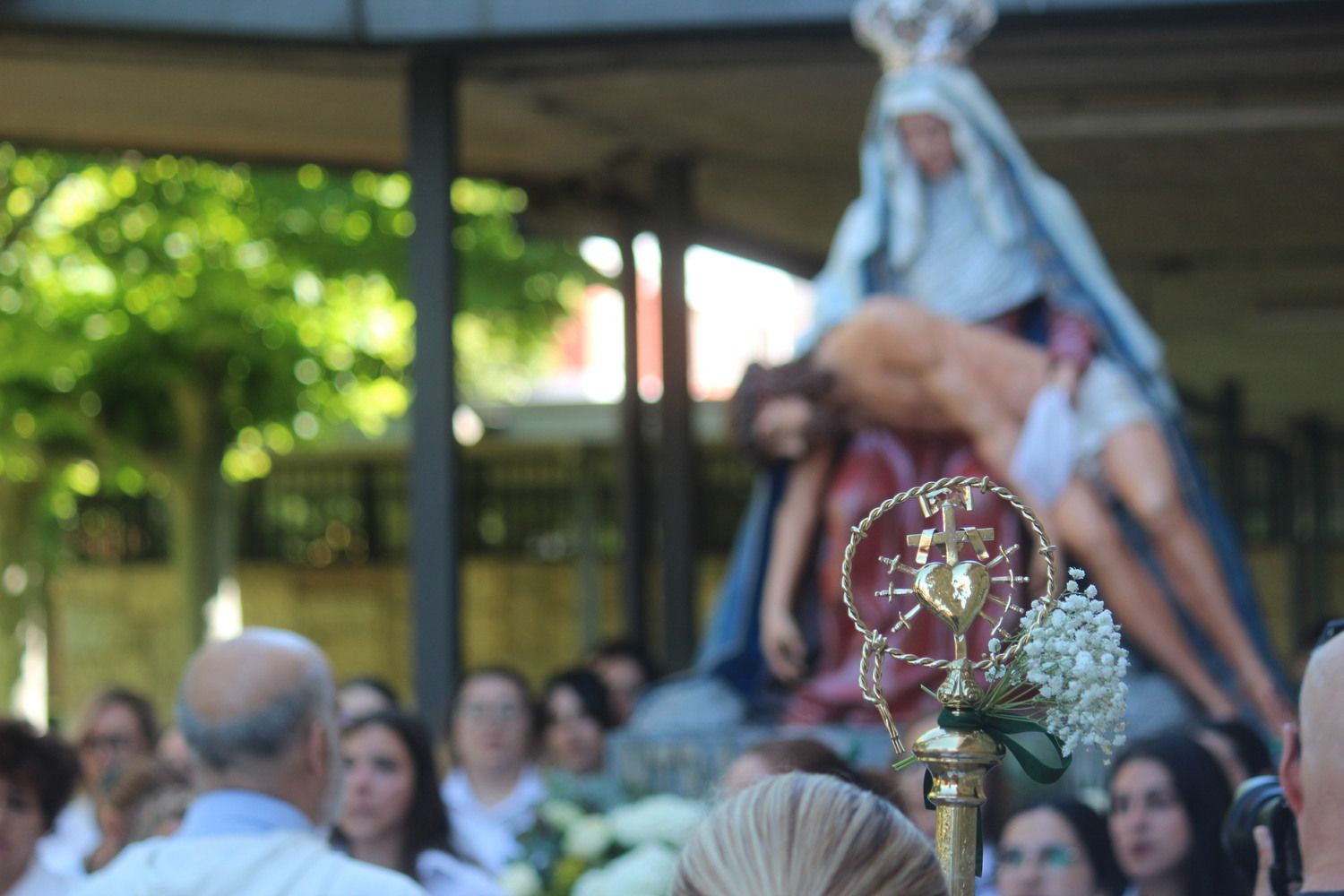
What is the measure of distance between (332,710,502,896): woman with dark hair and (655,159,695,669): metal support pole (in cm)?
694

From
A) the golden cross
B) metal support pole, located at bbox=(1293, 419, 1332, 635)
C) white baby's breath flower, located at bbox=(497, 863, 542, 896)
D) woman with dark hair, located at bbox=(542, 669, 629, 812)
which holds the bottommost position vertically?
white baby's breath flower, located at bbox=(497, 863, 542, 896)

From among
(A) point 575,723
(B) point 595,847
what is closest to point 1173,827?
(B) point 595,847

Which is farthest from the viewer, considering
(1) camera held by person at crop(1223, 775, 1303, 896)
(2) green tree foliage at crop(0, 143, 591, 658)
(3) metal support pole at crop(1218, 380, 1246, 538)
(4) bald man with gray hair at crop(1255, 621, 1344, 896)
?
(3) metal support pole at crop(1218, 380, 1246, 538)

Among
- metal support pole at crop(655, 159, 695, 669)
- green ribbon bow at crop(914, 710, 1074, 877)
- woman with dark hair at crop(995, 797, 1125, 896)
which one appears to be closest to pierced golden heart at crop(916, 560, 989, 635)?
green ribbon bow at crop(914, 710, 1074, 877)

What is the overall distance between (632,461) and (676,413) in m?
0.77

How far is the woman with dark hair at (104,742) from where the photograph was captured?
7047 millimetres

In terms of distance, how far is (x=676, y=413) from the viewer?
1238 cm

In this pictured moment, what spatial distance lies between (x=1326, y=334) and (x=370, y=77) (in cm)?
1058

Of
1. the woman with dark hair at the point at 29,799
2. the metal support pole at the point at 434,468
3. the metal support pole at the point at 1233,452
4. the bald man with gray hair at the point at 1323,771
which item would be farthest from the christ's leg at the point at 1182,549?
the metal support pole at the point at 1233,452

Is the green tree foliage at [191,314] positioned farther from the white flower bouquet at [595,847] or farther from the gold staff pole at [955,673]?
the gold staff pole at [955,673]

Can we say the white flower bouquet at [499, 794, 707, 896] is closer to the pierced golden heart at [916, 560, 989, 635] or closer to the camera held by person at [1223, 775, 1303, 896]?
the camera held by person at [1223, 775, 1303, 896]

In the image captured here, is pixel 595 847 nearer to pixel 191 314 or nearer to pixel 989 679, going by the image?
pixel 989 679

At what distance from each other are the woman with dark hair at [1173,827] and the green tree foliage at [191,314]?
947 cm

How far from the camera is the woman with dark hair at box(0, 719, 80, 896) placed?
4.53 meters
